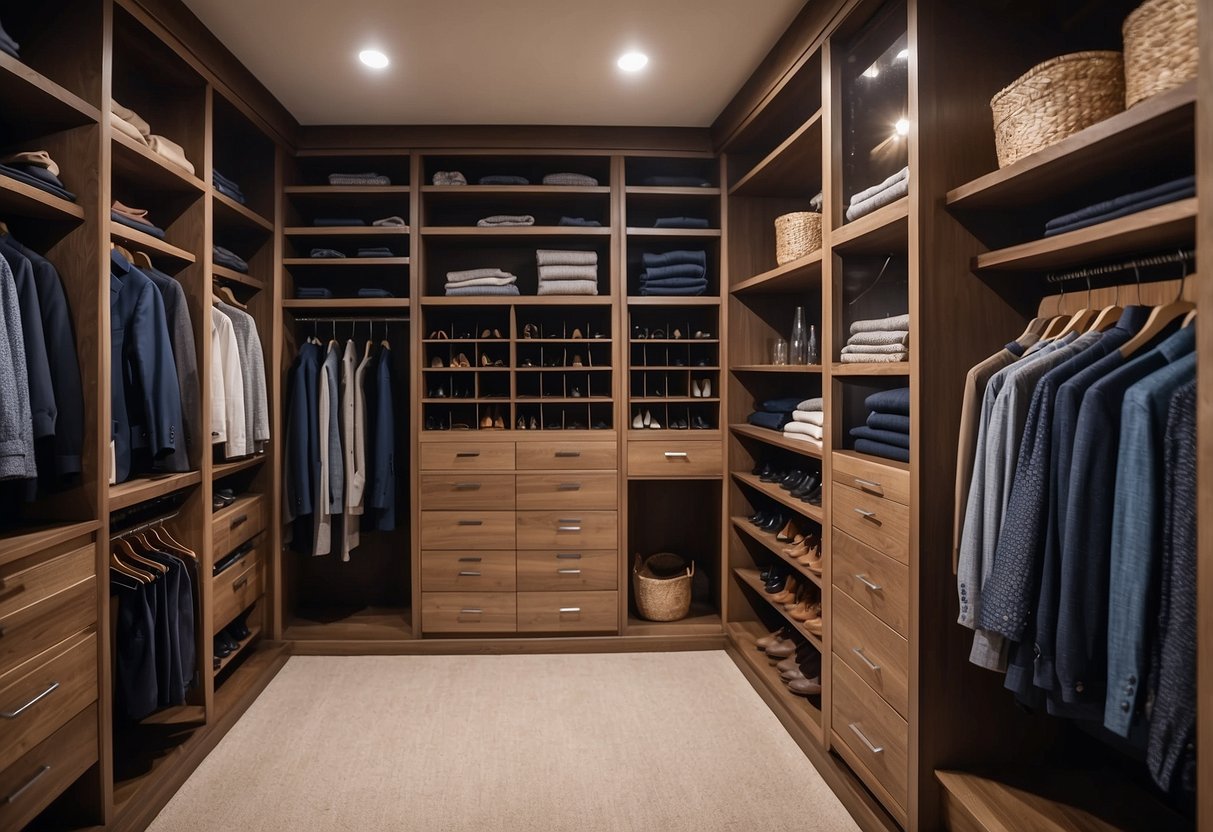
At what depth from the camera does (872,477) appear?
2.14 metres

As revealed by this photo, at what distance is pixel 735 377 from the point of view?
3688mm

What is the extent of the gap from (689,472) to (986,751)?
195 cm

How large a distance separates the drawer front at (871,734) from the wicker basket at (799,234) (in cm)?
160

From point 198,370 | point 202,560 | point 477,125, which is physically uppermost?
point 477,125

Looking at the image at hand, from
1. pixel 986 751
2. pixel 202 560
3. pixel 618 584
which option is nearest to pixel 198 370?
pixel 202 560

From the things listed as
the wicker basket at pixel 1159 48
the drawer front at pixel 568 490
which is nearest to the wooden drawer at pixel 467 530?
the drawer front at pixel 568 490

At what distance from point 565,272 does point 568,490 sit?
1130 mm

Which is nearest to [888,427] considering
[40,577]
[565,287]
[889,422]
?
[889,422]

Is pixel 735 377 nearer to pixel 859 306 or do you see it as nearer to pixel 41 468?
pixel 859 306

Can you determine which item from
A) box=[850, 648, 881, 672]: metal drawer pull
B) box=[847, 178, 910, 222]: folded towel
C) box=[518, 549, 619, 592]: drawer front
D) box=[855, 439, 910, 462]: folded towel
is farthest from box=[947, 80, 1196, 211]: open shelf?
box=[518, 549, 619, 592]: drawer front

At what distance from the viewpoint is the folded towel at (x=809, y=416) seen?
111 inches

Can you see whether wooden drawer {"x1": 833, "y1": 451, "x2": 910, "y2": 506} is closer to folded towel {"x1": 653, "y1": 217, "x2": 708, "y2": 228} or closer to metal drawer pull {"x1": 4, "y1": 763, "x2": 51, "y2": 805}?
folded towel {"x1": 653, "y1": 217, "x2": 708, "y2": 228}

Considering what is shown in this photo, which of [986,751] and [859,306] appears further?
[859,306]

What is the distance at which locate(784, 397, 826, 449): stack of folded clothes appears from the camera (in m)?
2.80
